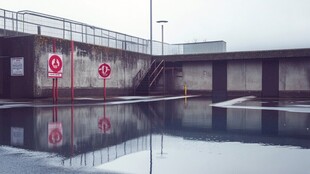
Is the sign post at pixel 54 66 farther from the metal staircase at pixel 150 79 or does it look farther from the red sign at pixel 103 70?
the metal staircase at pixel 150 79

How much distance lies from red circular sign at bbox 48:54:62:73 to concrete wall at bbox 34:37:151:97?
12.9 ft

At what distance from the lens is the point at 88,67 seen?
90.9 ft

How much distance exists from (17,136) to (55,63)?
12.2 metres

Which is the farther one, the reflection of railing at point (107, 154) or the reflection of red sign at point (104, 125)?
the reflection of red sign at point (104, 125)

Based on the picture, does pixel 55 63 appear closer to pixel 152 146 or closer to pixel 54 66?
pixel 54 66

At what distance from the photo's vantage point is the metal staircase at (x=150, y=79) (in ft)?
111

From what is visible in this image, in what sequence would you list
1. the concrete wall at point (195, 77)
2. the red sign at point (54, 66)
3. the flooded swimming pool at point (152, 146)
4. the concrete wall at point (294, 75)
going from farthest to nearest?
1. the concrete wall at point (195, 77)
2. the concrete wall at point (294, 75)
3. the red sign at point (54, 66)
4. the flooded swimming pool at point (152, 146)

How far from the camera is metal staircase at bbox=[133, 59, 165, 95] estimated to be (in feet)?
111

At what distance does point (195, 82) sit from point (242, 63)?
5.46 metres

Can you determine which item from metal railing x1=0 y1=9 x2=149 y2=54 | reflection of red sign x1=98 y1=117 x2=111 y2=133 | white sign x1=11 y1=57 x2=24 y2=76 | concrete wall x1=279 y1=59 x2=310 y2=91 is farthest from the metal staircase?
reflection of red sign x1=98 y1=117 x2=111 y2=133

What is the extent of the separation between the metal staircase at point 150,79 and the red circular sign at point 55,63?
1464cm

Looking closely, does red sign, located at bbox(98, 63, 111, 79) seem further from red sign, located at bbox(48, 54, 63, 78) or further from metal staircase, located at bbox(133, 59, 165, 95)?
metal staircase, located at bbox(133, 59, 165, 95)

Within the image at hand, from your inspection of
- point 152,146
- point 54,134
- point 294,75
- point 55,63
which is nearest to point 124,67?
point 55,63

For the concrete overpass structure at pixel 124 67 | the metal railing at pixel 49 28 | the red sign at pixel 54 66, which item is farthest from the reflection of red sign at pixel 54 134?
the metal railing at pixel 49 28
